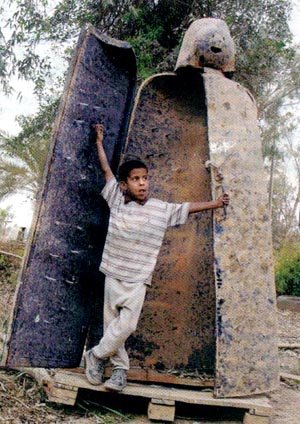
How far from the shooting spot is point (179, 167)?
417 cm

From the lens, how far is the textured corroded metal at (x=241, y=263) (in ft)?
9.85

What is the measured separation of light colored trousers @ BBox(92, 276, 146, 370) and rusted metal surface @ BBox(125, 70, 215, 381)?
78 centimetres

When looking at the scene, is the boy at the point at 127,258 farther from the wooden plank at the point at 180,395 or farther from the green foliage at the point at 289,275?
the green foliage at the point at 289,275

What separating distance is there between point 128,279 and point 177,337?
1082 millimetres

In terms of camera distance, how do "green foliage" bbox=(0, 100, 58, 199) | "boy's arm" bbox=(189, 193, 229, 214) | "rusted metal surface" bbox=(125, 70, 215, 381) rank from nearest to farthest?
"boy's arm" bbox=(189, 193, 229, 214) < "rusted metal surface" bbox=(125, 70, 215, 381) < "green foliage" bbox=(0, 100, 58, 199)

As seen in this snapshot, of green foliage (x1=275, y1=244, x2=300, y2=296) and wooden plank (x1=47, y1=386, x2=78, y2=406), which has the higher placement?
green foliage (x1=275, y1=244, x2=300, y2=296)

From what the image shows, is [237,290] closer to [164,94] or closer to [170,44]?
[164,94]

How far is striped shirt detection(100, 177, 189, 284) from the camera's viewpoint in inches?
122

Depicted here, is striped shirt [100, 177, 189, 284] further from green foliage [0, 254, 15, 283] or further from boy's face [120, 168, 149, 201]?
green foliage [0, 254, 15, 283]

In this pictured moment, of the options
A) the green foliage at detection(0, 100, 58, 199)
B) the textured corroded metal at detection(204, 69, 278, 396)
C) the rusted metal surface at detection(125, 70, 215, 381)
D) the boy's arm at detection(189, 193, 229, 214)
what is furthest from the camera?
the green foliage at detection(0, 100, 58, 199)

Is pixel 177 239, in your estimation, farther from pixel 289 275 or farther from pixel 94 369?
pixel 289 275

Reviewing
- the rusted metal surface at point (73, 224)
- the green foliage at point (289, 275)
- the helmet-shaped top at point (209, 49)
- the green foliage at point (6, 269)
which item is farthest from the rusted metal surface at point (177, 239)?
the green foliage at point (289, 275)

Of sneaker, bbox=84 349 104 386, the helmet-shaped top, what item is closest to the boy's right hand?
the helmet-shaped top

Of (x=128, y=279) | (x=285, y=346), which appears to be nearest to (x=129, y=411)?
(x=128, y=279)
